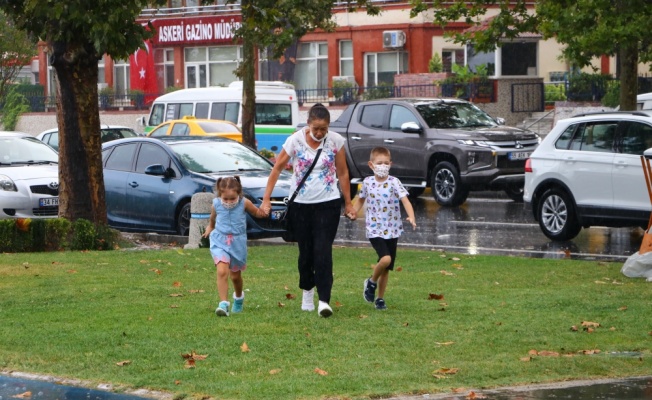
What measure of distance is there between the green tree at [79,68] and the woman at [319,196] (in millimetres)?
6186

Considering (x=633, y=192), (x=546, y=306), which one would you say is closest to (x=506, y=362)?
(x=546, y=306)

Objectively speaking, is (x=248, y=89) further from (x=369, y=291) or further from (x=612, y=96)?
(x=369, y=291)

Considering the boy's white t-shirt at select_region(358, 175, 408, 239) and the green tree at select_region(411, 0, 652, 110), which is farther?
the green tree at select_region(411, 0, 652, 110)

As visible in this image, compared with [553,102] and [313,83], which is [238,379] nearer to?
[553,102]

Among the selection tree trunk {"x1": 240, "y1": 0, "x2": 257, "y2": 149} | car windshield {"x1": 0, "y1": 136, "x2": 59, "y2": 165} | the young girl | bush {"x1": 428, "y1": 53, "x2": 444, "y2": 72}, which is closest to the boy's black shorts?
the young girl

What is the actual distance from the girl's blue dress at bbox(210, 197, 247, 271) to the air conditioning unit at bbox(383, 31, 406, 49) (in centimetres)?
3595

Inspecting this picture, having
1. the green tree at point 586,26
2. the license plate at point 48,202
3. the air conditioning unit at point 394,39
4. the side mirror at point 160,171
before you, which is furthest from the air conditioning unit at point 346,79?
the side mirror at point 160,171

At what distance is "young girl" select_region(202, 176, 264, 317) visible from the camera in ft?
34.3

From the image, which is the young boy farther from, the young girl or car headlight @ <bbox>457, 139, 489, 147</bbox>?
car headlight @ <bbox>457, 139, 489, 147</bbox>

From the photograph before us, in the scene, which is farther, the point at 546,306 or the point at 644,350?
the point at 546,306

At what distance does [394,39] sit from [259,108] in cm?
1163

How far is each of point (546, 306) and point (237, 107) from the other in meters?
25.3

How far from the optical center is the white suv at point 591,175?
16.4 meters

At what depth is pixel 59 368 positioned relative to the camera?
852 cm
